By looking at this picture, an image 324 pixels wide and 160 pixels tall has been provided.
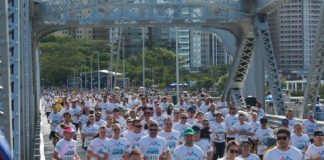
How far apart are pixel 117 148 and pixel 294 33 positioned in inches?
4187

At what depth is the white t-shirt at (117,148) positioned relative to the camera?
41.5 ft

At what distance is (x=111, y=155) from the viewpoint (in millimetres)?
12680

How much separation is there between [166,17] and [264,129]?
1771cm

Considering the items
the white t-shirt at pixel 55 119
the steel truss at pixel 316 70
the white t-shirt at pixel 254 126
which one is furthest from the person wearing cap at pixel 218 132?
the white t-shirt at pixel 55 119

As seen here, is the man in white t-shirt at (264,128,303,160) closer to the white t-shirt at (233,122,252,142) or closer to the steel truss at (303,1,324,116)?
the white t-shirt at (233,122,252,142)

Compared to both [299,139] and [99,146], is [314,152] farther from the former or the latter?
[99,146]

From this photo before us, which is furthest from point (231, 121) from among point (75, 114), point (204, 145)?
point (75, 114)

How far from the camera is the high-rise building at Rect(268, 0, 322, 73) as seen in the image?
351 ft

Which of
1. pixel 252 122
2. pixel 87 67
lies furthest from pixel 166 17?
pixel 87 67

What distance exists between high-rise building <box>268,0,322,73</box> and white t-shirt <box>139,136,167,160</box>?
8945 cm

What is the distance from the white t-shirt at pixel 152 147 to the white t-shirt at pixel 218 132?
573 cm

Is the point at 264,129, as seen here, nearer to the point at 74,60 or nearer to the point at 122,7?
the point at 122,7

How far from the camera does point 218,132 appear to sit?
57.9 feet

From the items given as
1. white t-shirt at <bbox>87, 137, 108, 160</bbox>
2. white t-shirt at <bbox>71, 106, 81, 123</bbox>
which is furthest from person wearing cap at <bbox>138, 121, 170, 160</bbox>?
white t-shirt at <bbox>71, 106, 81, 123</bbox>
